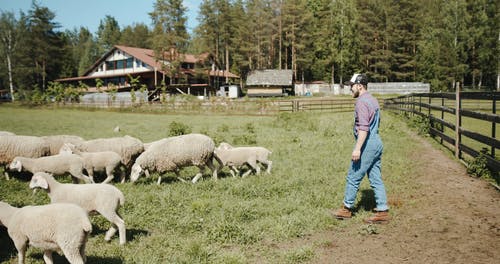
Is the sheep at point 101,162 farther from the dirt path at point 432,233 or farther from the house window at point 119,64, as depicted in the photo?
the house window at point 119,64

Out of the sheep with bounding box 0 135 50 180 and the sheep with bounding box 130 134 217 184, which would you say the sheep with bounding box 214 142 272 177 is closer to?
the sheep with bounding box 130 134 217 184

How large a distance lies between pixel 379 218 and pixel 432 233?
0.77m

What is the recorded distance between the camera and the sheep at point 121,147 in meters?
9.03

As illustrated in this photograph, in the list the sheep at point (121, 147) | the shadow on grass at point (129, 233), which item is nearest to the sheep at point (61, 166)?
the sheep at point (121, 147)

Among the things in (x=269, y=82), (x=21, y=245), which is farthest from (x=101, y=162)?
(x=269, y=82)

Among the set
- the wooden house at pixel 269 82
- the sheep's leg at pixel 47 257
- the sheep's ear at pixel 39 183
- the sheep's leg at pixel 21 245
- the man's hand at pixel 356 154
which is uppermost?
the wooden house at pixel 269 82

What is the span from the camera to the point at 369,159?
5.43m

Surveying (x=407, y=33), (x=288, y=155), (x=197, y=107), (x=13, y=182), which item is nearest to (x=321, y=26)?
(x=407, y=33)

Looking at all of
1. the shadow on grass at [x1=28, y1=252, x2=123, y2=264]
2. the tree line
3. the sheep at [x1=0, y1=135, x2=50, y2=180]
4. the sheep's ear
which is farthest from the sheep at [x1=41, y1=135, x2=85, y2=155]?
the tree line

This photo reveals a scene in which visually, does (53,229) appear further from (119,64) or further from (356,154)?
(119,64)

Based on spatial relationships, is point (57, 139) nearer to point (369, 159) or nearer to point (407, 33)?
point (369, 159)

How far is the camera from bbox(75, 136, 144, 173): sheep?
29.6ft

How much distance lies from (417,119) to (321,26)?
181 feet

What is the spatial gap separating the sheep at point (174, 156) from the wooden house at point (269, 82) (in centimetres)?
4893
